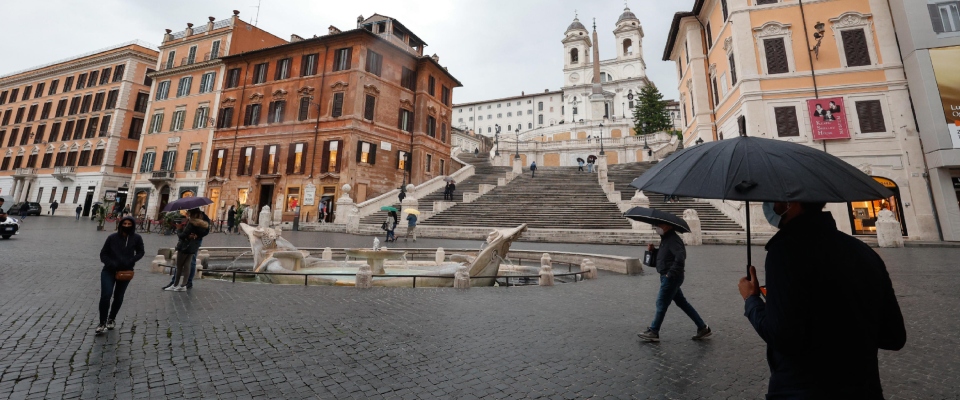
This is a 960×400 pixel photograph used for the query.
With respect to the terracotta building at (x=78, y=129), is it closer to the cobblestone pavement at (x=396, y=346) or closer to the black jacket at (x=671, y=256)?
the cobblestone pavement at (x=396, y=346)

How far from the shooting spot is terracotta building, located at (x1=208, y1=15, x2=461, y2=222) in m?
28.1

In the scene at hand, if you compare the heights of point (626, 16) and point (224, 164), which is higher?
point (626, 16)

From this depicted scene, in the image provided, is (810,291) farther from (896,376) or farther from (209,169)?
(209,169)

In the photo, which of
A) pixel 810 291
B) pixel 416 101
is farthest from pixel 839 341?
pixel 416 101

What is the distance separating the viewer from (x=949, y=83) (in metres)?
16.8

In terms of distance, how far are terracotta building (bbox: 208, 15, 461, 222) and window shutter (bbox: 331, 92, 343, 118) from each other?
0.25 feet

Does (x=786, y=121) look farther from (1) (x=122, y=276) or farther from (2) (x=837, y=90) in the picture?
(1) (x=122, y=276)

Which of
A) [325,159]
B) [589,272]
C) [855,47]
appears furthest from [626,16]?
[589,272]

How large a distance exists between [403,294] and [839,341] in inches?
246

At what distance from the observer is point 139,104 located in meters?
38.8

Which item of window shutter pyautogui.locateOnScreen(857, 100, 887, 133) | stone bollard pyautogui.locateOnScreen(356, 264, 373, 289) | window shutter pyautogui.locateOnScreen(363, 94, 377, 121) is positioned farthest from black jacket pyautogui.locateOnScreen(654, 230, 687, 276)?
window shutter pyautogui.locateOnScreen(363, 94, 377, 121)

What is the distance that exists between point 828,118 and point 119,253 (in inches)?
1024

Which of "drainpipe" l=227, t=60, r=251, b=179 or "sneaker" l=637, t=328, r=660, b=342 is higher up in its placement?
"drainpipe" l=227, t=60, r=251, b=179

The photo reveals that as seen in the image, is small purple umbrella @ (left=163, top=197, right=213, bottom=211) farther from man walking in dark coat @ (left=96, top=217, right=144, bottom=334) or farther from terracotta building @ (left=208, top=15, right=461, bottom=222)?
terracotta building @ (left=208, top=15, right=461, bottom=222)
